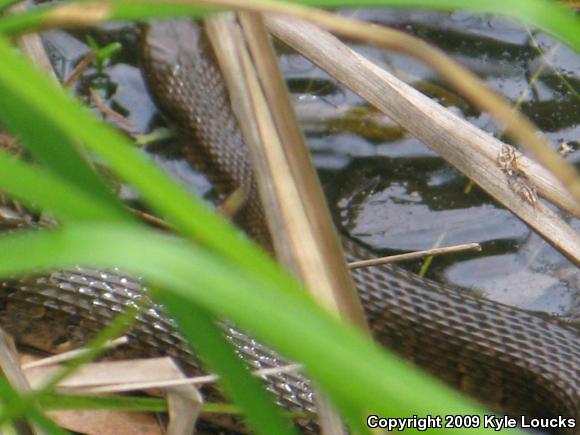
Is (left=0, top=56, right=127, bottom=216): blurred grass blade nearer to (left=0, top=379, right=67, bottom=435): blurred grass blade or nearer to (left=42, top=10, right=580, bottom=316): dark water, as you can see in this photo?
(left=0, top=379, right=67, bottom=435): blurred grass blade

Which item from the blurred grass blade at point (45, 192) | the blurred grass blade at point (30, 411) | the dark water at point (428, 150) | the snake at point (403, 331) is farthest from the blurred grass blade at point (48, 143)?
the dark water at point (428, 150)

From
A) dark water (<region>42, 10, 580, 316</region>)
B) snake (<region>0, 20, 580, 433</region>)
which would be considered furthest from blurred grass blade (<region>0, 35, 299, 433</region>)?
dark water (<region>42, 10, 580, 316</region>)

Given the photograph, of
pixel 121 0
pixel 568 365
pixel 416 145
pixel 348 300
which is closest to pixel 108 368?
pixel 348 300

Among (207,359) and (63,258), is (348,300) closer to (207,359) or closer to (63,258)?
(207,359)

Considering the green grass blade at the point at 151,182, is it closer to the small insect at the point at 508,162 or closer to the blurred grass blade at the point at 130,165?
the blurred grass blade at the point at 130,165

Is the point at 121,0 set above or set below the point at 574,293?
below

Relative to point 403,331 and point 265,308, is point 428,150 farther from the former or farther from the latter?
point 265,308
